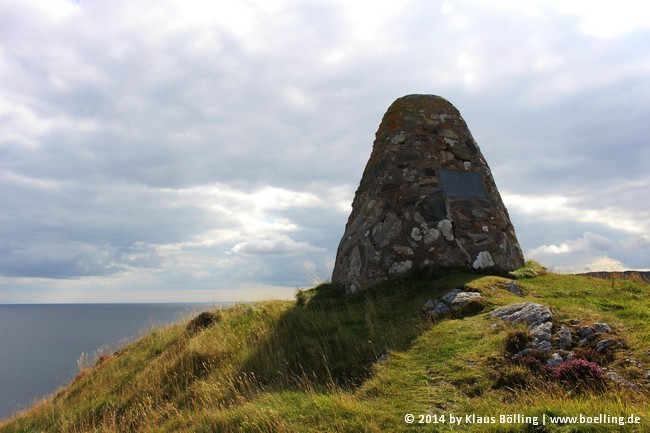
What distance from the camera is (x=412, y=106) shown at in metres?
12.4

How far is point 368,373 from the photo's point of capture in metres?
6.05

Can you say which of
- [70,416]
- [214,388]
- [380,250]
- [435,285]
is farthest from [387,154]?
[70,416]

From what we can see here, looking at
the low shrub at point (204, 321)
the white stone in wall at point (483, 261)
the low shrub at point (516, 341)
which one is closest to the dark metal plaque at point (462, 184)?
the white stone in wall at point (483, 261)

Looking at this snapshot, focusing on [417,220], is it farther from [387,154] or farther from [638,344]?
[638,344]

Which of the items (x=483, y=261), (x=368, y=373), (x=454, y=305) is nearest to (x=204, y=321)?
(x=368, y=373)

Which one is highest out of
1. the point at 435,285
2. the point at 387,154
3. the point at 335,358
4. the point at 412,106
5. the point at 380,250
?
the point at 412,106

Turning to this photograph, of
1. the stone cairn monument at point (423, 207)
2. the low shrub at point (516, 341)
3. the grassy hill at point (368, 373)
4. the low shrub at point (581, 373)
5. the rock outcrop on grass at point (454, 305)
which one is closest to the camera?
the grassy hill at point (368, 373)

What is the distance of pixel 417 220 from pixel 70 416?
30.2 feet

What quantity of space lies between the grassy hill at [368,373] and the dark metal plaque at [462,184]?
252cm

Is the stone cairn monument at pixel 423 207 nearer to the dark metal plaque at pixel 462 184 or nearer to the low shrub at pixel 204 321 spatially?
the dark metal plaque at pixel 462 184

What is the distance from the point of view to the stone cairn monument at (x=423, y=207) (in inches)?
396

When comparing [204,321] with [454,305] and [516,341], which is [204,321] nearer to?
[454,305]

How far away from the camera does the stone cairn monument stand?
1006 centimetres

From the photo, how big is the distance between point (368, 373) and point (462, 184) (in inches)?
264
